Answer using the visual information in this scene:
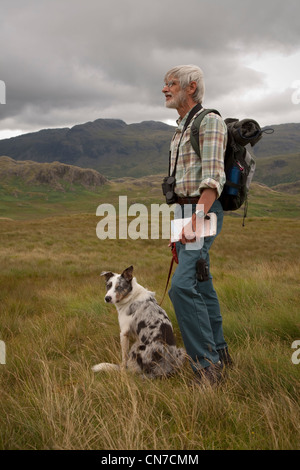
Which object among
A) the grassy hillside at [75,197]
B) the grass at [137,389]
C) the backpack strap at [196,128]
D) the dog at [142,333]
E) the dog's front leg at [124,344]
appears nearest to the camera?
the grass at [137,389]

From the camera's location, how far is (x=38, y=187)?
597 feet

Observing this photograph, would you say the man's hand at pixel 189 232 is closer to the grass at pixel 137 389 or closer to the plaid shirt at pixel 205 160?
the plaid shirt at pixel 205 160

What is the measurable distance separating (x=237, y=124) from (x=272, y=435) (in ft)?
9.49

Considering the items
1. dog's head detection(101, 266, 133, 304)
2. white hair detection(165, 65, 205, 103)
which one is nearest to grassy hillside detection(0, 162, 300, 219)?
dog's head detection(101, 266, 133, 304)

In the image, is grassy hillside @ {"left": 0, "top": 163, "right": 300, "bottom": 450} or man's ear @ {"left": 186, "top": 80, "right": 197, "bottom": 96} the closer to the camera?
grassy hillside @ {"left": 0, "top": 163, "right": 300, "bottom": 450}

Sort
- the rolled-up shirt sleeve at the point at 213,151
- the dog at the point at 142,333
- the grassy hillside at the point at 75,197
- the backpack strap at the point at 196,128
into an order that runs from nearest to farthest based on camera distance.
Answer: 1. the rolled-up shirt sleeve at the point at 213,151
2. the backpack strap at the point at 196,128
3. the dog at the point at 142,333
4. the grassy hillside at the point at 75,197

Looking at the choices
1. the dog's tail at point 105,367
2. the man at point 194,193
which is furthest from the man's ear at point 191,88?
the dog's tail at point 105,367

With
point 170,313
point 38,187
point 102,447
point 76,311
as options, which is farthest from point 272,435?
point 38,187

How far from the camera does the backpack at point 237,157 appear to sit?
11.1 ft

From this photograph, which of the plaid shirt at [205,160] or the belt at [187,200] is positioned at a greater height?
the plaid shirt at [205,160]

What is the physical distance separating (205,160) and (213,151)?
117 millimetres

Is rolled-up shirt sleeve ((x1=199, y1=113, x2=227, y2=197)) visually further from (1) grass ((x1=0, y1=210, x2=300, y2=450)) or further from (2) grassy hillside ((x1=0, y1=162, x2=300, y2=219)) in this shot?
(2) grassy hillside ((x1=0, y1=162, x2=300, y2=219))

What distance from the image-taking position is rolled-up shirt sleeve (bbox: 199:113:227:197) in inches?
126
